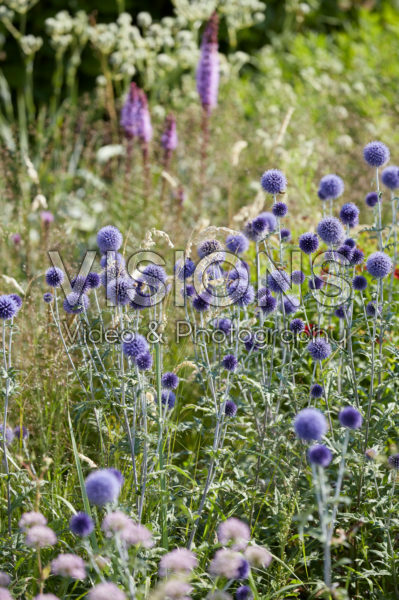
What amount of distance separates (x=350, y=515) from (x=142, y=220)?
3.31 meters

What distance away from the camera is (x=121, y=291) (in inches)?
98.3

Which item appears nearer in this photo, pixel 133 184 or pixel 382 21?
pixel 133 184

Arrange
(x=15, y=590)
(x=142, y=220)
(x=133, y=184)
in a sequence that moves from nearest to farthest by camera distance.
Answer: (x=15, y=590), (x=142, y=220), (x=133, y=184)

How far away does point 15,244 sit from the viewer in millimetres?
4688

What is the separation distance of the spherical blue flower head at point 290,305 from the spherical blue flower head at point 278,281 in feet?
0.17

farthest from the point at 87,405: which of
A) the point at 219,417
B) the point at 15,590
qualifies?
the point at 15,590

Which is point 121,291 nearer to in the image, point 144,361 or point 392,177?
point 144,361

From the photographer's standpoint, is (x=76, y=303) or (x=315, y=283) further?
(x=315, y=283)

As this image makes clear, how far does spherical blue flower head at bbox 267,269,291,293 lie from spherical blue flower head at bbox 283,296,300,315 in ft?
0.17

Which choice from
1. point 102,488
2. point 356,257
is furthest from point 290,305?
point 102,488

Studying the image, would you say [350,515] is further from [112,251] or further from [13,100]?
[13,100]

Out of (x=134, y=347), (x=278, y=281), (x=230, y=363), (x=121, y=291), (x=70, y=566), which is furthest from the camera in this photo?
(x=278, y=281)

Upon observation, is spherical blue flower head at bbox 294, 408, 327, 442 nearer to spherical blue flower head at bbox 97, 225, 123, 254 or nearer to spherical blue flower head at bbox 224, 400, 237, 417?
spherical blue flower head at bbox 224, 400, 237, 417

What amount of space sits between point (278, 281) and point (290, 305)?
9.0 inches
